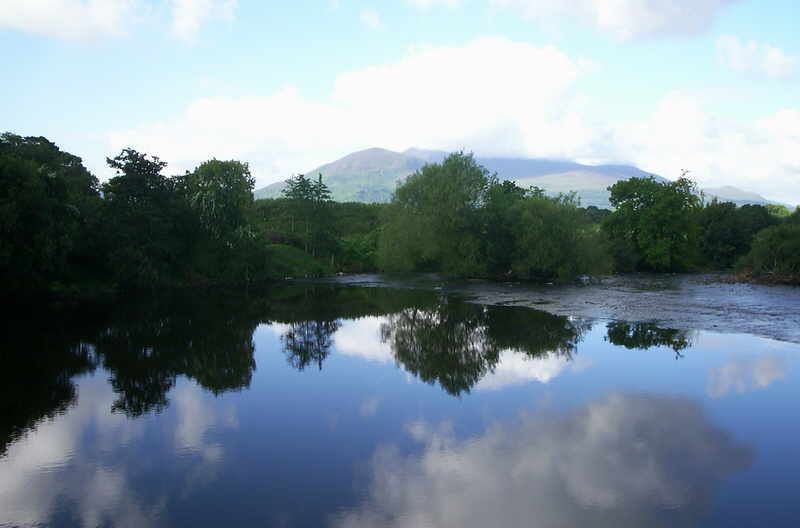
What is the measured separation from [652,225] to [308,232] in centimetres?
4716

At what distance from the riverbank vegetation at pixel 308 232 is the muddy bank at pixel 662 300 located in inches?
186

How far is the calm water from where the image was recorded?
451 inches

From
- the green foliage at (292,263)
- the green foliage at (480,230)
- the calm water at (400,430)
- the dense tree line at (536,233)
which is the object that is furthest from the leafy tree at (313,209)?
the calm water at (400,430)

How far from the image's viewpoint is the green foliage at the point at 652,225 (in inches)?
3061

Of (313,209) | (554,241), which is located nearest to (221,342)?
(554,241)

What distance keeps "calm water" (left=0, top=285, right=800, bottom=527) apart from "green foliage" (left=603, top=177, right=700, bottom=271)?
5104 cm

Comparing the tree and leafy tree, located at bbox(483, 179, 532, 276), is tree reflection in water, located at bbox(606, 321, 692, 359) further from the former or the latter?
the tree

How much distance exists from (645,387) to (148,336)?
24341 millimetres

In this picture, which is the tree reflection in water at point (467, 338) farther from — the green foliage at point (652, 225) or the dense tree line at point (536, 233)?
the green foliage at point (652, 225)

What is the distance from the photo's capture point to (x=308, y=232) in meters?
81.4

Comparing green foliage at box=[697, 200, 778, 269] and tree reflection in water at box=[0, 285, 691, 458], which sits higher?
green foliage at box=[697, 200, 778, 269]

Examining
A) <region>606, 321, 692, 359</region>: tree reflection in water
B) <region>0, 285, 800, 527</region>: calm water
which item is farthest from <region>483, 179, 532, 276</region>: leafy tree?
<region>0, 285, 800, 527</region>: calm water

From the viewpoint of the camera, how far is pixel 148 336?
30734mm

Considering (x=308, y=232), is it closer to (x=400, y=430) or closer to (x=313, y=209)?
(x=313, y=209)
